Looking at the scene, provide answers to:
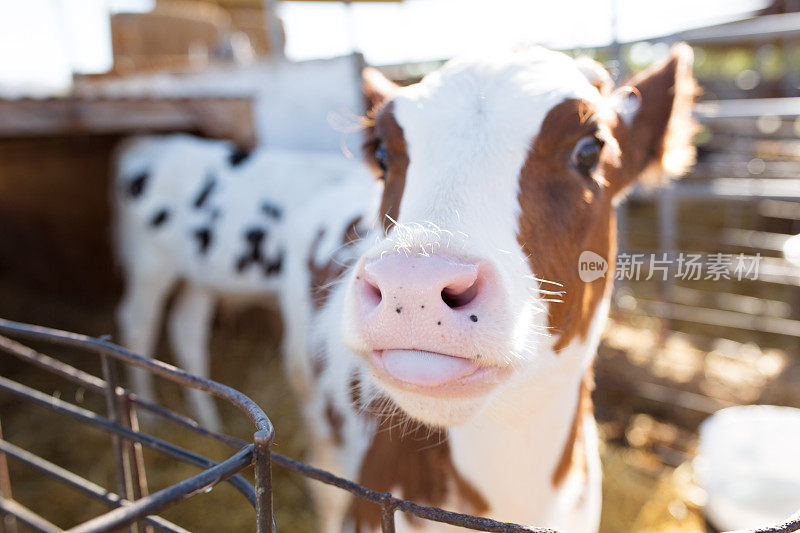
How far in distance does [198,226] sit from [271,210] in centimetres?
54

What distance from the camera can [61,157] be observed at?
5.46 m

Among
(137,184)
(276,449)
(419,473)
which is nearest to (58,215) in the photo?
(137,184)

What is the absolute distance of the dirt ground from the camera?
10.5 feet

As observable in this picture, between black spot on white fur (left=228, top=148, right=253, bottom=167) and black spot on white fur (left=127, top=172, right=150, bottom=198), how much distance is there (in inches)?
25.2

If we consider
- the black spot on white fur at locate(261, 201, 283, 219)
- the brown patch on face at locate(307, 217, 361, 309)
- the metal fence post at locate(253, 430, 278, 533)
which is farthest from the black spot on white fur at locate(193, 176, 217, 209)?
the metal fence post at locate(253, 430, 278, 533)

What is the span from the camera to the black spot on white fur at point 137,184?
13.9ft

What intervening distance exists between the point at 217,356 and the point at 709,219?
6960mm

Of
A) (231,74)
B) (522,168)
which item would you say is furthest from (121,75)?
(522,168)

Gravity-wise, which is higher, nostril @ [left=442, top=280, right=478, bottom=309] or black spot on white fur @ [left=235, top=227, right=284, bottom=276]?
nostril @ [left=442, top=280, right=478, bottom=309]

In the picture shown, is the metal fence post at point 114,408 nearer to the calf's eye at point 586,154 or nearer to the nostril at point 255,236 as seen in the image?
the calf's eye at point 586,154

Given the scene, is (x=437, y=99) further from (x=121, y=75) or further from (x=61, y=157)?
(x=121, y=75)

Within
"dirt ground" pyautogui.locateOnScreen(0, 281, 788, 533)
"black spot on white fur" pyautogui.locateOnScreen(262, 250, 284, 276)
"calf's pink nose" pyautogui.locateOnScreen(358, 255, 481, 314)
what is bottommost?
"dirt ground" pyautogui.locateOnScreen(0, 281, 788, 533)

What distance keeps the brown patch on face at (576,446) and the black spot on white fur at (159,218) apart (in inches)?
127

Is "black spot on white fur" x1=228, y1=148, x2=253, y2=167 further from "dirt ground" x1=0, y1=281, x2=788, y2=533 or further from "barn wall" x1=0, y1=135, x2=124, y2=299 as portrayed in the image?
"dirt ground" x1=0, y1=281, x2=788, y2=533
